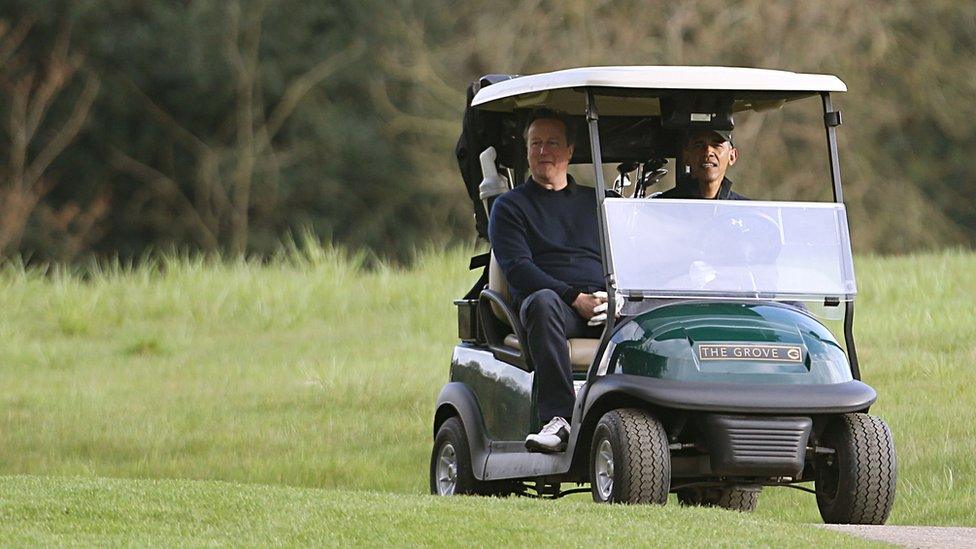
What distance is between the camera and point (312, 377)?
44.3 ft

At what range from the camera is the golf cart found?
6465 mm

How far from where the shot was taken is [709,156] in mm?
7562


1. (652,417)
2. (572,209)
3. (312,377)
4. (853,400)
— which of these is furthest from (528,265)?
(312,377)

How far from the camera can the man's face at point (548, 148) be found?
764 centimetres

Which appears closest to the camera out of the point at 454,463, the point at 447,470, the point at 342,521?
the point at 342,521

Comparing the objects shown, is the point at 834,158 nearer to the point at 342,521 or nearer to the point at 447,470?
the point at 447,470

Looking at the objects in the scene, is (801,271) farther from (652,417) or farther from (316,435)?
(316,435)

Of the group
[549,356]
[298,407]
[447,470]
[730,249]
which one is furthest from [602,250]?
[298,407]

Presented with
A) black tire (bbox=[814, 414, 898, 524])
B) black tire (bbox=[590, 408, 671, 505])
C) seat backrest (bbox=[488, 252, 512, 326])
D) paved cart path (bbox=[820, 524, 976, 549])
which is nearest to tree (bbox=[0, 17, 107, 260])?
seat backrest (bbox=[488, 252, 512, 326])

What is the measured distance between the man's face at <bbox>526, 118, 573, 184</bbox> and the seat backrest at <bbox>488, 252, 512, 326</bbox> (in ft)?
1.35

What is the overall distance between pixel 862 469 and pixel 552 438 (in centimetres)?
117

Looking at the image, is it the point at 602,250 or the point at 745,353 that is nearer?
the point at 745,353

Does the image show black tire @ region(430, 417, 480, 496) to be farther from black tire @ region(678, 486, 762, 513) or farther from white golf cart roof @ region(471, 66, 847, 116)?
white golf cart roof @ region(471, 66, 847, 116)

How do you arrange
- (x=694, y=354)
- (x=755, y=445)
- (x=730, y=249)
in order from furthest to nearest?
(x=730, y=249) < (x=694, y=354) < (x=755, y=445)
